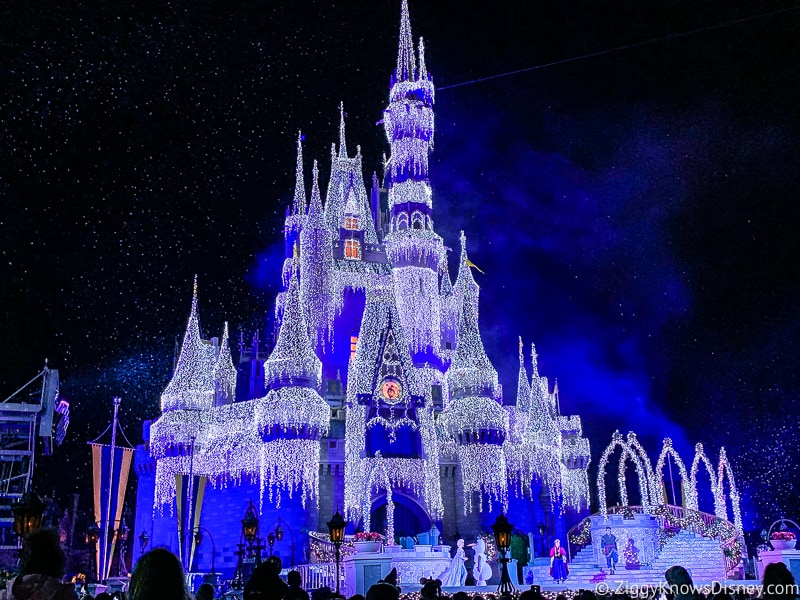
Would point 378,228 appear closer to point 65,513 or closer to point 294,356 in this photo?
point 294,356

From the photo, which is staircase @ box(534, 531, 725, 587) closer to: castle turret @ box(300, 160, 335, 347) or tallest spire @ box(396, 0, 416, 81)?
castle turret @ box(300, 160, 335, 347)

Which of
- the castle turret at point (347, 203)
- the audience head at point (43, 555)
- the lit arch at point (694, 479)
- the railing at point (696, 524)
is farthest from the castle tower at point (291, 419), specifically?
the audience head at point (43, 555)

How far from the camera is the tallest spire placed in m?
48.8

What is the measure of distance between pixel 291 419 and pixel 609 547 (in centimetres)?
1529

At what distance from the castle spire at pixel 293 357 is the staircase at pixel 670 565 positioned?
13974 mm

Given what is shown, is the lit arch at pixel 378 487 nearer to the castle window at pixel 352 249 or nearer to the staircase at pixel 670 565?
the staircase at pixel 670 565

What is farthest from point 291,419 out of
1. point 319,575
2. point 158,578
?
point 158,578

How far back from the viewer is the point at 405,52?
49.8m

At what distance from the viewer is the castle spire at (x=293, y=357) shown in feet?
123

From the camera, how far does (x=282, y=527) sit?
35438 millimetres

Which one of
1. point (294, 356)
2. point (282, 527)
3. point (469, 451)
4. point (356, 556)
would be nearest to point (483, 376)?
point (469, 451)

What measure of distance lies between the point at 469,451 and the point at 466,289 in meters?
10.8

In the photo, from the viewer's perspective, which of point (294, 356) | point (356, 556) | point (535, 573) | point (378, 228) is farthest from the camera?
point (378, 228)

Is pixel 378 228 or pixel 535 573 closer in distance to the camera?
Answer: pixel 535 573
